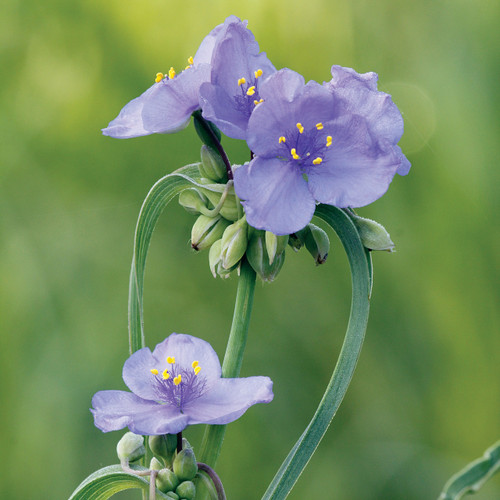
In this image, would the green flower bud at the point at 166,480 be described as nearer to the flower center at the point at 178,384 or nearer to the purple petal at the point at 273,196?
the flower center at the point at 178,384

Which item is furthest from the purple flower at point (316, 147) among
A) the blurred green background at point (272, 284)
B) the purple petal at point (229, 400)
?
the blurred green background at point (272, 284)

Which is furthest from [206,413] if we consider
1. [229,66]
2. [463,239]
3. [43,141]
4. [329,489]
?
[43,141]

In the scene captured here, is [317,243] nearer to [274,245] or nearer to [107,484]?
[274,245]

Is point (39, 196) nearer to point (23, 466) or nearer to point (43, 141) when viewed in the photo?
point (43, 141)

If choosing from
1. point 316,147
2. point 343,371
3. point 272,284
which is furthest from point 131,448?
point 272,284

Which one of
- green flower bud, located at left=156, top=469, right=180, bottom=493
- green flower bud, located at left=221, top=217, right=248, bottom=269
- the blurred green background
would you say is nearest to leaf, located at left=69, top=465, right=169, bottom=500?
green flower bud, located at left=156, top=469, right=180, bottom=493

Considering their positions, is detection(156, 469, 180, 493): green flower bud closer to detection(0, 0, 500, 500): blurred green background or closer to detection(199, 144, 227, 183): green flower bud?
detection(199, 144, 227, 183): green flower bud
